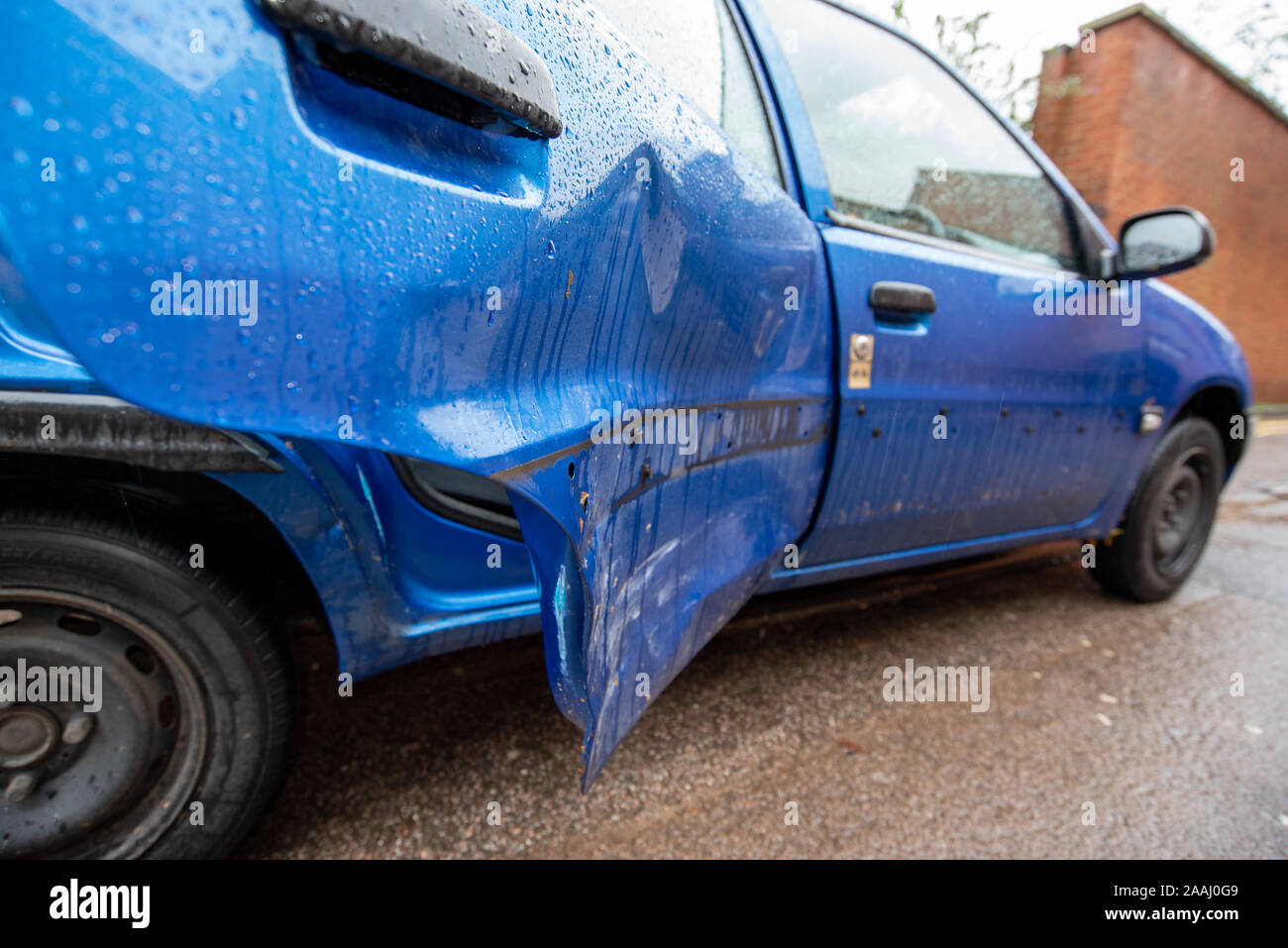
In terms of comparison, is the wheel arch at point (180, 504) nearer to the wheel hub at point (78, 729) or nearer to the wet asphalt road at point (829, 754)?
the wheel hub at point (78, 729)

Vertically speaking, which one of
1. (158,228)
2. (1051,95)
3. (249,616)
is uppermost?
(1051,95)

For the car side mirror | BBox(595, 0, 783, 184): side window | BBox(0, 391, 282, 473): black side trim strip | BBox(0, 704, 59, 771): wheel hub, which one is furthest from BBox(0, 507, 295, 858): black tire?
the car side mirror

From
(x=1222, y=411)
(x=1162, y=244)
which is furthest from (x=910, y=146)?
(x=1222, y=411)

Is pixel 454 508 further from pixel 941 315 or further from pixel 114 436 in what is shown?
pixel 941 315

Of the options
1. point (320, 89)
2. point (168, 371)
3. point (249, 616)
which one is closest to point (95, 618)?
point (249, 616)

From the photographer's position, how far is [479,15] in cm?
72

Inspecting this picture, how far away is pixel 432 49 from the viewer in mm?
661

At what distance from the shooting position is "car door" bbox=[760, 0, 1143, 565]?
1843 mm

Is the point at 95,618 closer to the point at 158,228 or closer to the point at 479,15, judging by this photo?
the point at 158,228

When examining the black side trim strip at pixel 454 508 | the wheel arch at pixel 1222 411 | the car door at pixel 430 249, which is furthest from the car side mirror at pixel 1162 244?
the black side trim strip at pixel 454 508

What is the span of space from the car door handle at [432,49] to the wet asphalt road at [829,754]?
142cm

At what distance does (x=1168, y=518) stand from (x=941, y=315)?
1.91 metres

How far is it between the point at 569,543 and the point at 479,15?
1.98 feet

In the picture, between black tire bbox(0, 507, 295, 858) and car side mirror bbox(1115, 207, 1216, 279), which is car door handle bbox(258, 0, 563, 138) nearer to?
black tire bbox(0, 507, 295, 858)
